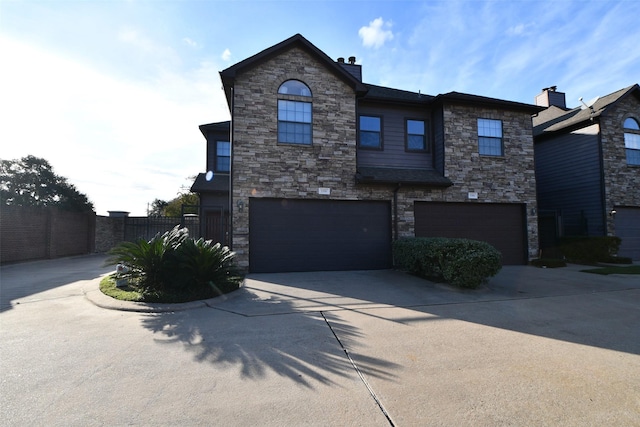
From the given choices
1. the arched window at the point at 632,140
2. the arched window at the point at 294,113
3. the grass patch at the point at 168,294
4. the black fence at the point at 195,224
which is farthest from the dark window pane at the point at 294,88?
the arched window at the point at 632,140

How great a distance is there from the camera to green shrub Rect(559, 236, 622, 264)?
12.4m

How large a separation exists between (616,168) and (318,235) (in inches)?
538

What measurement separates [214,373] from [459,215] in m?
10.7

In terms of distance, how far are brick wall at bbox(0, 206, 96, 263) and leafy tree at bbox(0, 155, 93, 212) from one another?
1.67 metres

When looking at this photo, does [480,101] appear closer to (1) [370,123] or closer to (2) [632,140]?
(1) [370,123]

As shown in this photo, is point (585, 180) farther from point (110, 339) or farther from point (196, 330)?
point (110, 339)

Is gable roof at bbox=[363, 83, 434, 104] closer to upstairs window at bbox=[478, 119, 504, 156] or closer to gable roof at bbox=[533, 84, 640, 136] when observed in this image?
upstairs window at bbox=[478, 119, 504, 156]

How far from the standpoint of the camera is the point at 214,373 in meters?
3.35

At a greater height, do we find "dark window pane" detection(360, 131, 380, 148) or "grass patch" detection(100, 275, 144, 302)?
"dark window pane" detection(360, 131, 380, 148)

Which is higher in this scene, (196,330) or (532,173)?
(532,173)

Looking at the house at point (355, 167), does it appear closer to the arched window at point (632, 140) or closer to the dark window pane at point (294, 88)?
the dark window pane at point (294, 88)

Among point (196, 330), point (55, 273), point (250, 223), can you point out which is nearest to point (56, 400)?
point (196, 330)

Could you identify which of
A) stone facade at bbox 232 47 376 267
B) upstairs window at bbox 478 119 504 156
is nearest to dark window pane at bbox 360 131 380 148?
stone facade at bbox 232 47 376 267

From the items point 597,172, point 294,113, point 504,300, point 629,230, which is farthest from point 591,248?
point 294,113
